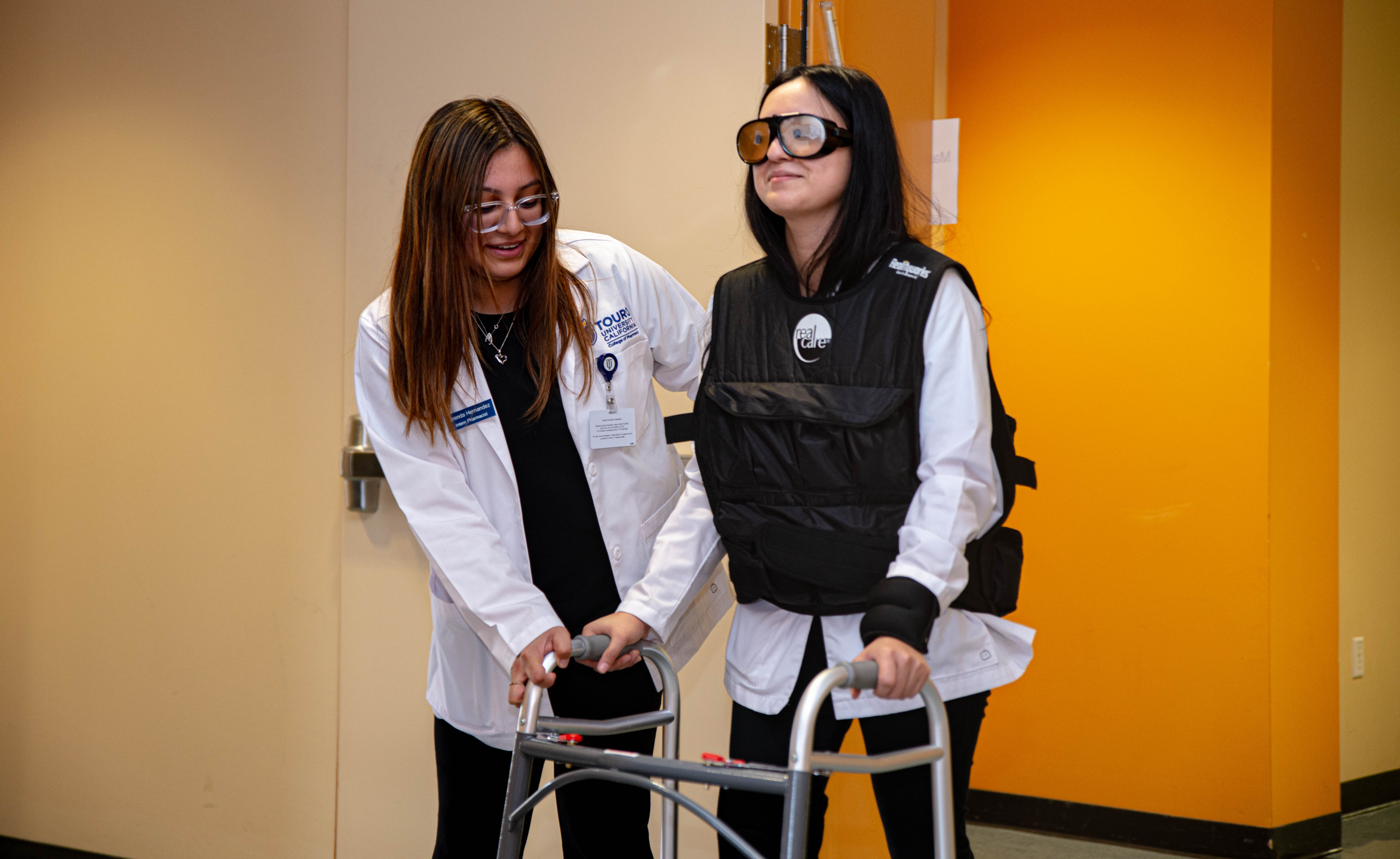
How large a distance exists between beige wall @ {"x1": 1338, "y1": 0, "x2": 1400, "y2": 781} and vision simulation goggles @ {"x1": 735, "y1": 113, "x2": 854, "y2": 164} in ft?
9.70

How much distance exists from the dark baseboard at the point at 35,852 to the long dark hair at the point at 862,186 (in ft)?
9.50

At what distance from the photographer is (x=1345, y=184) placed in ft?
12.1

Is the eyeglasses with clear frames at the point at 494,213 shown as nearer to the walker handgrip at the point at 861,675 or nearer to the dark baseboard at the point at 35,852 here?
the walker handgrip at the point at 861,675

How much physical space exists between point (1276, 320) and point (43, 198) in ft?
11.8

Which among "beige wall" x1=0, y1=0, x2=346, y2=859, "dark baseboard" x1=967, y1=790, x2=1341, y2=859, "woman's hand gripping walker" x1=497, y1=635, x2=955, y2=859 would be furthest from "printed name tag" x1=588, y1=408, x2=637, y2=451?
"dark baseboard" x1=967, y1=790, x2=1341, y2=859

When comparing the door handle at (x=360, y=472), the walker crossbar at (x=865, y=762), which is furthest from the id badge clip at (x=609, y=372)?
the door handle at (x=360, y=472)

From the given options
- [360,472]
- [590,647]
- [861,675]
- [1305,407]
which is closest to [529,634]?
[590,647]

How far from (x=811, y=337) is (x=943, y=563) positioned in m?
0.36

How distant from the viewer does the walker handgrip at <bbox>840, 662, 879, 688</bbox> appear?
3.97 ft

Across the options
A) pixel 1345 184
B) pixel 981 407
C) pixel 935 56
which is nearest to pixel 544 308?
pixel 981 407

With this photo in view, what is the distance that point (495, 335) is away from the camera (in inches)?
70.9

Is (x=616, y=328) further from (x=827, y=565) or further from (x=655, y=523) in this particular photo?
(x=827, y=565)

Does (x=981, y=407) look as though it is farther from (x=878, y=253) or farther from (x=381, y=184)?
(x=381, y=184)

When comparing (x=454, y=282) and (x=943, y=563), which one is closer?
(x=943, y=563)
